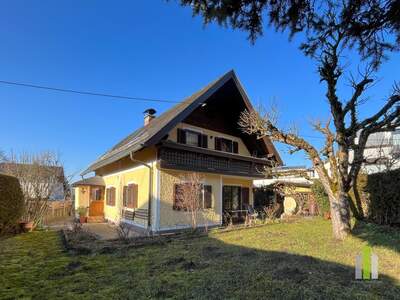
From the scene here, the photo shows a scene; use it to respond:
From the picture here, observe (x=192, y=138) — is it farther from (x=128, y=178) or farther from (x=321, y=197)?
(x=321, y=197)

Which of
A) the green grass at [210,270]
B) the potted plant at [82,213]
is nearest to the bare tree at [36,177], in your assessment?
the potted plant at [82,213]

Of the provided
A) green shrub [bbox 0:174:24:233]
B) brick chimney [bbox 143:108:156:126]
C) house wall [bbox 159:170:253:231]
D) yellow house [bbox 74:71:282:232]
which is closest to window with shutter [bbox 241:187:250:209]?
yellow house [bbox 74:71:282:232]

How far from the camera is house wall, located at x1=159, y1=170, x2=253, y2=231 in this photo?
39.4 feet

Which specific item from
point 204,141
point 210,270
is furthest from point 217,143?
point 210,270

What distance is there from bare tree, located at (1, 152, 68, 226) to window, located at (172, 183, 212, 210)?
664 centimetres

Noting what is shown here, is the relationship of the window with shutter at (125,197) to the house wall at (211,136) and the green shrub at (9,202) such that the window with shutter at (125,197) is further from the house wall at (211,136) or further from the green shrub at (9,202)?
the green shrub at (9,202)

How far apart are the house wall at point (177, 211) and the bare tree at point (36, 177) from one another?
6260 millimetres

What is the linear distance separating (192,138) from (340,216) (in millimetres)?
7989

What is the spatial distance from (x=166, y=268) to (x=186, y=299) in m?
1.87

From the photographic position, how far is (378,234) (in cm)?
918

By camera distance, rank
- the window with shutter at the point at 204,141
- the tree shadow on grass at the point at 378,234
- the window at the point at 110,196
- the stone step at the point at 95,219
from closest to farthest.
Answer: the tree shadow on grass at the point at 378,234, the window with shutter at the point at 204,141, the window at the point at 110,196, the stone step at the point at 95,219

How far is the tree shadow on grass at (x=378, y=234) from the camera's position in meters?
7.87

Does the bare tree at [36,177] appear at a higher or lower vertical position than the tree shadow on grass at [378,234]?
higher

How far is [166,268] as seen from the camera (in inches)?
232
